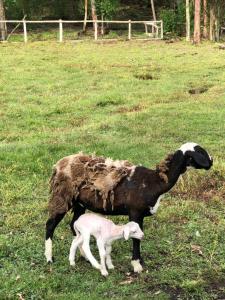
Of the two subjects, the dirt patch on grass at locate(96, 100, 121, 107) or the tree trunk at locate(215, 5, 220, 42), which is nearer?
the dirt patch on grass at locate(96, 100, 121, 107)

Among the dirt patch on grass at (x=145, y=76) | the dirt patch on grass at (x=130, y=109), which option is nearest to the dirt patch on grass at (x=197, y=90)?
the dirt patch on grass at (x=145, y=76)

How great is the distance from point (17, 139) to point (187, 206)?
19.5 ft

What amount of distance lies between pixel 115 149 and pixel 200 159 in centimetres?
563

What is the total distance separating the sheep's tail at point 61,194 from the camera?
6.09 m

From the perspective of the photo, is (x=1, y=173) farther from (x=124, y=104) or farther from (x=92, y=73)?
(x=92, y=73)

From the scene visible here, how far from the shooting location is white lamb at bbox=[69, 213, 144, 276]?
5770 millimetres

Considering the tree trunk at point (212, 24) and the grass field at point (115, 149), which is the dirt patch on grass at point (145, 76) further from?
the tree trunk at point (212, 24)

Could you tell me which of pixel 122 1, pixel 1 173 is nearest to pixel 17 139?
pixel 1 173

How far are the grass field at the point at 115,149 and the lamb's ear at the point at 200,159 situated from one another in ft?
4.06

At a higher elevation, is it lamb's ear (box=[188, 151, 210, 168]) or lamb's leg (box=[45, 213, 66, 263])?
lamb's ear (box=[188, 151, 210, 168])

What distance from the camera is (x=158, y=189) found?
5922 millimetres

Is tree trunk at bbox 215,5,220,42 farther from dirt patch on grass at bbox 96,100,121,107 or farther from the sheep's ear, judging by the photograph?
the sheep's ear

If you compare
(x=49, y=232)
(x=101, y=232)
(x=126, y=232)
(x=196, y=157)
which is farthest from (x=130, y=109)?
(x=126, y=232)

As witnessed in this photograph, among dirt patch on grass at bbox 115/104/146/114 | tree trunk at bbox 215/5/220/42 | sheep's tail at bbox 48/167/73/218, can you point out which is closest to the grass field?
dirt patch on grass at bbox 115/104/146/114
